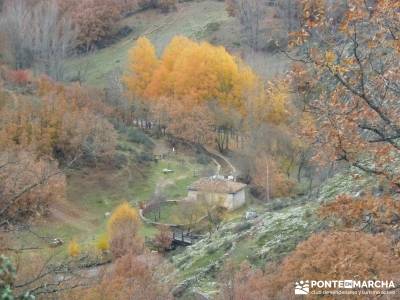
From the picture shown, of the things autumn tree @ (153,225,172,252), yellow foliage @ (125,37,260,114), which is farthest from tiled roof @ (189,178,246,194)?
yellow foliage @ (125,37,260,114)

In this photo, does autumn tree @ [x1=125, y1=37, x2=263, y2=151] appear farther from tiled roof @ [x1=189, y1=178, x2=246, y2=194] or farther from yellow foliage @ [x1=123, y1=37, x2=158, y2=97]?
tiled roof @ [x1=189, y1=178, x2=246, y2=194]

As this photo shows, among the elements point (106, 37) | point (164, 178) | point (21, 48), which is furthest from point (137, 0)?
point (164, 178)

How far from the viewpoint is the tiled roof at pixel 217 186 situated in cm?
3619

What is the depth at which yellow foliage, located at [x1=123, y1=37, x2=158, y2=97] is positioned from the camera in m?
53.7

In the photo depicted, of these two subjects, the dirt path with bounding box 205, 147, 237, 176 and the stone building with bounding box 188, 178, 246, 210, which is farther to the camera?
the dirt path with bounding box 205, 147, 237, 176

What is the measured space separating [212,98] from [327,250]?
3704 centimetres

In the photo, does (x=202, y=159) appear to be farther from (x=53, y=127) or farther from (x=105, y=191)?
(x=53, y=127)

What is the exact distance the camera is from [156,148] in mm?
46656

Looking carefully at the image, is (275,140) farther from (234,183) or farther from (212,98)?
(212,98)

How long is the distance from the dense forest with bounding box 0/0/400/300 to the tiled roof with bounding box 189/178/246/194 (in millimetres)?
126

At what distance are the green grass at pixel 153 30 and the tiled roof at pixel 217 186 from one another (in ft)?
86.3

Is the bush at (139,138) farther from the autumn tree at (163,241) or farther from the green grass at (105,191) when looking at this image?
the autumn tree at (163,241)

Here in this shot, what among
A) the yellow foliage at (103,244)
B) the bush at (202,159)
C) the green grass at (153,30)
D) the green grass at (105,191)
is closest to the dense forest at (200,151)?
the green grass at (105,191)

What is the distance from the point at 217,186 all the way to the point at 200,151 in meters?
10.3
